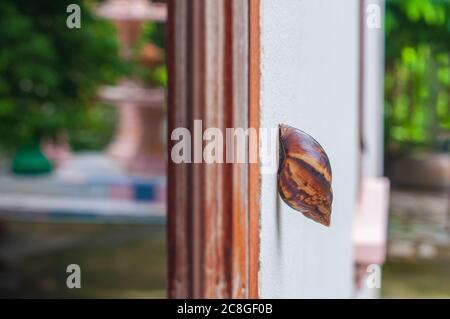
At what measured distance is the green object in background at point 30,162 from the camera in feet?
39.4

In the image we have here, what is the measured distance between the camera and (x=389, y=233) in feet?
32.8

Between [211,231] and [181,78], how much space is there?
208 millimetres

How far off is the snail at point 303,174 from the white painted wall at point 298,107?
0.04m

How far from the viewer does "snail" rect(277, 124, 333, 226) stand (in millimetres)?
1106

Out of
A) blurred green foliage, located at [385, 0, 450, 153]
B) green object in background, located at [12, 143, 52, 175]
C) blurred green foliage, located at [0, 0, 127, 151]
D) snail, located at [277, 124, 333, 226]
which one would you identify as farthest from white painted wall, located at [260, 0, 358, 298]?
green object in background, located at [12, 143, 52, 175]

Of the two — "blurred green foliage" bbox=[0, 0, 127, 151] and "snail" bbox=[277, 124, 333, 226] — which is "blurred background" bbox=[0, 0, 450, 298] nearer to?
"blurred green foliage" bbox=[0, 0, 127, 151]

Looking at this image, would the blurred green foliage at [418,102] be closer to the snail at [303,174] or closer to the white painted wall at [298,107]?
the white painted wall at [298,107]

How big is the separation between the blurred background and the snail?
19.0ft

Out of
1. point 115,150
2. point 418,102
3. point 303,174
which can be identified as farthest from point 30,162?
point 303,174

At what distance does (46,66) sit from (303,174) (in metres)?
6.10

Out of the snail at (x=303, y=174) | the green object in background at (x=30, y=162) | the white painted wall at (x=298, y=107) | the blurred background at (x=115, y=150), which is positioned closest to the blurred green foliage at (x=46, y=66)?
the blurred background at (x=115, y=150)

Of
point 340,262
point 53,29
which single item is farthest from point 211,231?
point 53,29

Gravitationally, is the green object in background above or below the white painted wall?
below

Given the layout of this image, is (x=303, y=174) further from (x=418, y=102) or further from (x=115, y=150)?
(x=418, y=102)
